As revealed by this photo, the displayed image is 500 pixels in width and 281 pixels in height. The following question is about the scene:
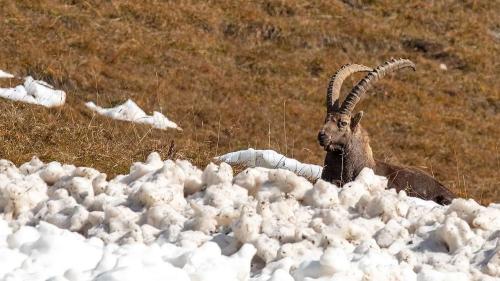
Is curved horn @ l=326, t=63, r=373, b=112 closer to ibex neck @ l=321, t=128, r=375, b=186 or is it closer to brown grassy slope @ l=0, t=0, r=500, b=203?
ibex neck @ l=321, t=128, r=375, b=186

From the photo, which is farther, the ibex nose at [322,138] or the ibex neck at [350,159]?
the ibex neck at [350,159]

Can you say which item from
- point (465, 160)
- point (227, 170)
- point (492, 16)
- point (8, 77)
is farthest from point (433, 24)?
point (227, 170)

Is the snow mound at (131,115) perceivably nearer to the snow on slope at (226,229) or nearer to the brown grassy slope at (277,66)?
the brown grassy slope at (277,66)

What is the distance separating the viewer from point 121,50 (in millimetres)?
27734

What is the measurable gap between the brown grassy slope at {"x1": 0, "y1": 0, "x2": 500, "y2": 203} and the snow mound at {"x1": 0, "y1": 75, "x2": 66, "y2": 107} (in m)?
0.38

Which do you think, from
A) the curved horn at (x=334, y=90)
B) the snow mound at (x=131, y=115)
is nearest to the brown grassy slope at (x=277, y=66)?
the snow mound at (x=131, y=115)

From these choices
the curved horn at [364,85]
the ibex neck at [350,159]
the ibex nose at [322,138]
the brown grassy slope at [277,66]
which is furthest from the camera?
the brown grassy slope at [277,66]

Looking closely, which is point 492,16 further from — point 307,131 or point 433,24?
point 307,131

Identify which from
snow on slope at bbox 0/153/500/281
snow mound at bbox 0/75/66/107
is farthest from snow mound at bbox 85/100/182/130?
snow on slope at bbox 0/153/500/281

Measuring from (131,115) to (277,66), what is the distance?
1073 centimetres

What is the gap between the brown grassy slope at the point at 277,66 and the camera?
2370cm

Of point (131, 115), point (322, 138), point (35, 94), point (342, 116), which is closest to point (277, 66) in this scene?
point (131, 115)

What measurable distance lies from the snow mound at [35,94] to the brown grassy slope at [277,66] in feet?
1.24

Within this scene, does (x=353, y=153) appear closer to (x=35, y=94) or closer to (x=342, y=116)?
(x=342, y=116)
